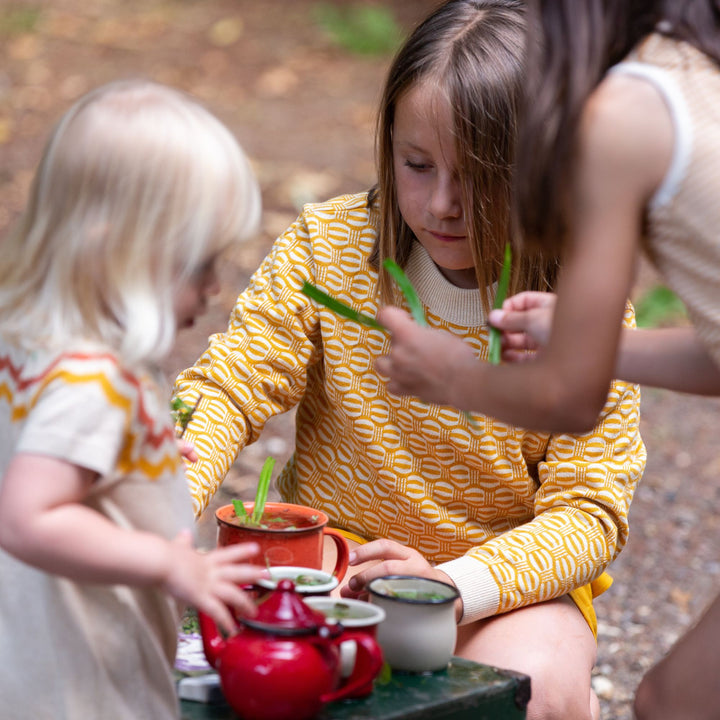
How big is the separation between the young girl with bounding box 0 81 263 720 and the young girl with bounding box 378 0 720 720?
29cm

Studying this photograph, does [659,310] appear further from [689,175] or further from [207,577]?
[207,577]

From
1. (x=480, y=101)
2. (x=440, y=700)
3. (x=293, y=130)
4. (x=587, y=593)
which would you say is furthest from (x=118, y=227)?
(x=293, y=130)

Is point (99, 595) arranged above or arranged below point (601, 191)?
below

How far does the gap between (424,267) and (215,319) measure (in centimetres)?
268

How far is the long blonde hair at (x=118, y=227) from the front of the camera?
1310 mm

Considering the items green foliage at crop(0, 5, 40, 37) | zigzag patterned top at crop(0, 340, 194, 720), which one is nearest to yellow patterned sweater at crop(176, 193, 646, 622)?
zigzag patterned top at crop(0, 340, 194, 720)

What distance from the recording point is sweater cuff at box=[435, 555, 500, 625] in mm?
1896

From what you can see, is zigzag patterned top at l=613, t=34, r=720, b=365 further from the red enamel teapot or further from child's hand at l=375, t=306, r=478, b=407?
the red enamel teapot

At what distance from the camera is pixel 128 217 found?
51.9 inches

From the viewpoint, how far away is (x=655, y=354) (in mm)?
1666

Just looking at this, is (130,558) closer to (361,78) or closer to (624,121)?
(624,121)

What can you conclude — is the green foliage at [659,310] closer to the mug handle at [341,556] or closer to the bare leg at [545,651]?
the bare leg at [545,651]

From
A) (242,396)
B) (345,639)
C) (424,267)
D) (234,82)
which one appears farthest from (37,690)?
(234,82)

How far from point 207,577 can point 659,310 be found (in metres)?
4.08
